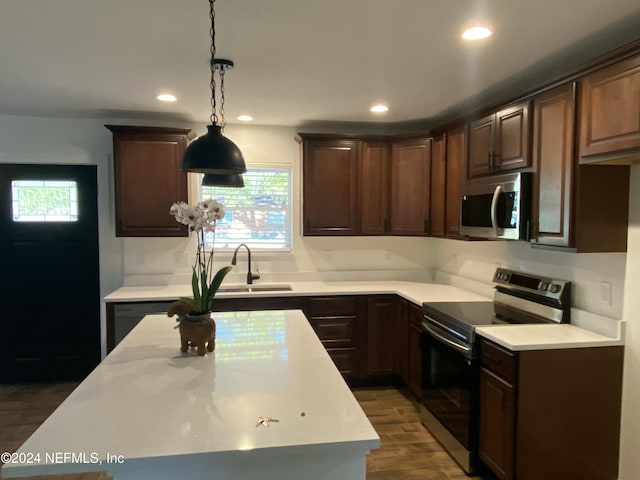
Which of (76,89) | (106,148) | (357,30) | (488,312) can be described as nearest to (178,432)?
(357,30)

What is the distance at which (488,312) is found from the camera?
2.94 metres

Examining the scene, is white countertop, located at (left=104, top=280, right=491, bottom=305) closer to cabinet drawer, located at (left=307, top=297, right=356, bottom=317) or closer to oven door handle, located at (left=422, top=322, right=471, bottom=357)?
cabinet drawer, located at (left=307, top=297, right=356, bottom=317)

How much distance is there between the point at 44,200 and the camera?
3980 millimetres

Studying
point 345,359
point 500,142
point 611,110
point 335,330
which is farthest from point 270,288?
point 611,110

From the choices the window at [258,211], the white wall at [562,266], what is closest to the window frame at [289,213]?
the window at [258,211]

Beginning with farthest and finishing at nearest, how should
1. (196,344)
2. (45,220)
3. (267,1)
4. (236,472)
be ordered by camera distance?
(45,220) → (196,344) → (267,1) → (236,472)

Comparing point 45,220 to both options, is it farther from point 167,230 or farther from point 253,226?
point 253,226

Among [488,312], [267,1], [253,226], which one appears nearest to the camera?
[267,1]

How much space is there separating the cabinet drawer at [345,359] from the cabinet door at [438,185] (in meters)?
1.31

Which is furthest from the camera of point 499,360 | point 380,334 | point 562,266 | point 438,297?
point 380,334

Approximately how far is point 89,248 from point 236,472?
344cm

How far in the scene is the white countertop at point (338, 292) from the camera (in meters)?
3.46

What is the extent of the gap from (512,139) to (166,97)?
2.49m

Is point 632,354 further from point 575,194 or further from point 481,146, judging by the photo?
point 481,146
